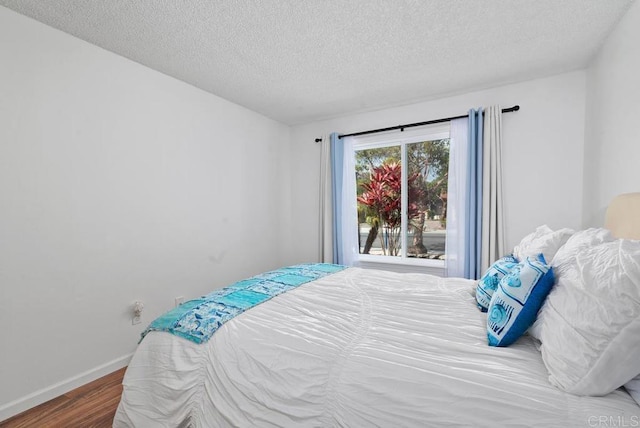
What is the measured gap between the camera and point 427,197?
11.4 feet

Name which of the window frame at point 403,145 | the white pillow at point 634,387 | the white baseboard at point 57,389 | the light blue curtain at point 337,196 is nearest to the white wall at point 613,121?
the window frame at point 403,145

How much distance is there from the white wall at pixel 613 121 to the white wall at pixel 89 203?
3.31 meters

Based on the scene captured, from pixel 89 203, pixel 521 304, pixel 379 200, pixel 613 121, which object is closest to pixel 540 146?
pixel 613 121

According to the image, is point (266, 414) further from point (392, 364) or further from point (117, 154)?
point (117, 154)

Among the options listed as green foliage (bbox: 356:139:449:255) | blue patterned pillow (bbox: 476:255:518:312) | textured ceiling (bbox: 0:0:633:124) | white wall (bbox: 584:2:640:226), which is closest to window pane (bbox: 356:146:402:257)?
green foliage (bbox: 356:139:449:255)

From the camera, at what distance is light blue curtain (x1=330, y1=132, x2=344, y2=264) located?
3711 millimetres

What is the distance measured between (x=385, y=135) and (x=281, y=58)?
1.64 meters

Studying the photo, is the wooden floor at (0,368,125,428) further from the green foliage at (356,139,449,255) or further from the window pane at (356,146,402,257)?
the green foliage at (356,139,449,255)

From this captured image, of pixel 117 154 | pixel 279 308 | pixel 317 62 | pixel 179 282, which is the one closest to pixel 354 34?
pixel 317 62

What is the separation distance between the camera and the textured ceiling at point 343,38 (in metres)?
1.79

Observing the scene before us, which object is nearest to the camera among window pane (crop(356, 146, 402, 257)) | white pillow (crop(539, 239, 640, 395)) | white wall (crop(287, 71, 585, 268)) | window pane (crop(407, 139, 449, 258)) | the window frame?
white pillow (crop(539, 239, 640, 395))

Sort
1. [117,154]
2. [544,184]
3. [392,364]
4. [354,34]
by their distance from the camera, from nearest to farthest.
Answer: [392,364], [354,34], [117,154], [544,184]

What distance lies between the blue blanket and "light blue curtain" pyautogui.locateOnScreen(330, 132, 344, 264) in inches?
59.8

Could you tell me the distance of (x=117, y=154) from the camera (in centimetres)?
232
